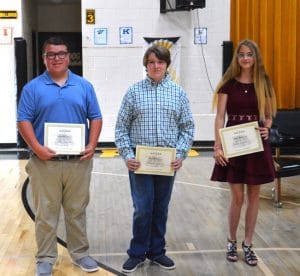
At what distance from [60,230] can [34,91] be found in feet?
5.52

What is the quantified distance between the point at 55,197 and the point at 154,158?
70 centimetres

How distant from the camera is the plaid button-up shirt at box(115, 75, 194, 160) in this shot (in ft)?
10.7

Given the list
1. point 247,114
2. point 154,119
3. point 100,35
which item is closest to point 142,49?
point 100,35

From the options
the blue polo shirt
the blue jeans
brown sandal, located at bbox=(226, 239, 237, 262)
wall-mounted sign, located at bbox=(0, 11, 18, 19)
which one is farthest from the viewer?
wall-mounted sign, located at bbox=(0, 11, 18, 19)

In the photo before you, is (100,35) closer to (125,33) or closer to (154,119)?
(125,33)

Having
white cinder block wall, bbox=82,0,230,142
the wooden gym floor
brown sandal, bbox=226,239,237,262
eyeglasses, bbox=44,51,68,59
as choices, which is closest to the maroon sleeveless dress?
brown sandal, bbox=226,239,237,262

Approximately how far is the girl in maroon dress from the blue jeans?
0.48 meters

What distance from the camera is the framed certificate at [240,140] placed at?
11.5ft

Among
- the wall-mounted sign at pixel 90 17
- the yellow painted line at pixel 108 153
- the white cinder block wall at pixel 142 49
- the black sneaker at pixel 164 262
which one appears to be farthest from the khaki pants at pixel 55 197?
the wall-mounted sign at pixel 90 17

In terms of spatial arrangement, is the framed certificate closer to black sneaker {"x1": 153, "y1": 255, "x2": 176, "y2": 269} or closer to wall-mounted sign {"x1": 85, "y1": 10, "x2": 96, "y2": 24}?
black sneaker {"x1": 153, "y1": 255, "x2": 176, "y2": 269}

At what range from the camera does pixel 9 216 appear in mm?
4930

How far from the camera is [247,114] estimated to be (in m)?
3.57

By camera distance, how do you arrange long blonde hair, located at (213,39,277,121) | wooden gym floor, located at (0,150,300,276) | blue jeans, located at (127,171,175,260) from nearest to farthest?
blue jeans, located at (127,171,175,260), long blonde hair, located at (213,39,277,121), wooden gym floor, located at (0,150,300,276)

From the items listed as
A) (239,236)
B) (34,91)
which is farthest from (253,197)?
(34,91)
